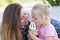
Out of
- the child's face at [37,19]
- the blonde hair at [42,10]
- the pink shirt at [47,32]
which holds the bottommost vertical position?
the pink shirt at [47,32]

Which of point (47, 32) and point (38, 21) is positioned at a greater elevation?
point (38, 21)

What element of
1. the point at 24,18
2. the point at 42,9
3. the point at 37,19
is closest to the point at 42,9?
the point at 42,9

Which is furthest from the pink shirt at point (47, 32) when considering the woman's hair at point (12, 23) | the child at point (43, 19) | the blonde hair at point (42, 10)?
the woman's hair at point (12, 23)

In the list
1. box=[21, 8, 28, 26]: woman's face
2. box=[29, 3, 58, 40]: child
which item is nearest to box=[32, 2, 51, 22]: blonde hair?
box=[29, 3, 58, 40]: child

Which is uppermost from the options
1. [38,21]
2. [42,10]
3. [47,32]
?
[42,10]

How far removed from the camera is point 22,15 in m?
2.18

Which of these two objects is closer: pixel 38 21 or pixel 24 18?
pixel 38 21

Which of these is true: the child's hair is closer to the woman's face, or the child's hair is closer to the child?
the child

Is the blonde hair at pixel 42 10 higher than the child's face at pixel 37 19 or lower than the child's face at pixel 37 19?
higher

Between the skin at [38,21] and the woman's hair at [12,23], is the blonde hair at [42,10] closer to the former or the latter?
the skin at [38,21]

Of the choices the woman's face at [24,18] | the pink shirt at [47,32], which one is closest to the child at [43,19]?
the pink shirt at [47,32]

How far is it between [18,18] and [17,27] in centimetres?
9

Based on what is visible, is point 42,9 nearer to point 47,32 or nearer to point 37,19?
point 37,19

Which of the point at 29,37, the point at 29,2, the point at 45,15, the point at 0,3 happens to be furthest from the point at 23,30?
the point at 29,2
